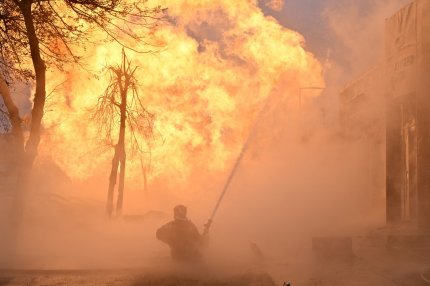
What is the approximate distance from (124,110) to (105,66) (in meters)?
1.52

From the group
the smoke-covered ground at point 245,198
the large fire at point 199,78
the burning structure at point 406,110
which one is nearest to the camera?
the smoke-covered ground at point 245,198

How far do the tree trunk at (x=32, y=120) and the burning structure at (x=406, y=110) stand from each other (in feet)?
26.9

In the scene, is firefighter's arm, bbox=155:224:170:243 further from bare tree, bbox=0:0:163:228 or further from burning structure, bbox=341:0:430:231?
burning structure, bbox=341:0:430:231

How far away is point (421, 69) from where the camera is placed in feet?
41.9

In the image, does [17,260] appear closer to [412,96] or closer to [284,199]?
[412,96]

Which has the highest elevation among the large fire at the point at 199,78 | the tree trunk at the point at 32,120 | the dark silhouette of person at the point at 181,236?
the large fire at the point at 199,78

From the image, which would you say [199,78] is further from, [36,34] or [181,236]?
[181,236]

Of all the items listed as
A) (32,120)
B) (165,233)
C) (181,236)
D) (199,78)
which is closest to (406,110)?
(181,236)

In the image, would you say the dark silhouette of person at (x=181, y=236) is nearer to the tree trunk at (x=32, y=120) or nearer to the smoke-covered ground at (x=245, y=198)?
the smoke-covered ground at (x=245, y=198)

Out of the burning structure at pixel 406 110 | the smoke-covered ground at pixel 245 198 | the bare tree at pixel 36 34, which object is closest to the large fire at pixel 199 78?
the smoke-covered ground at pixel 245 198

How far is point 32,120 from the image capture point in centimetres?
1179

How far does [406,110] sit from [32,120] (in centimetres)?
934

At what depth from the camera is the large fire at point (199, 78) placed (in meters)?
18.7

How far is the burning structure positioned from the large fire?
424 cm
